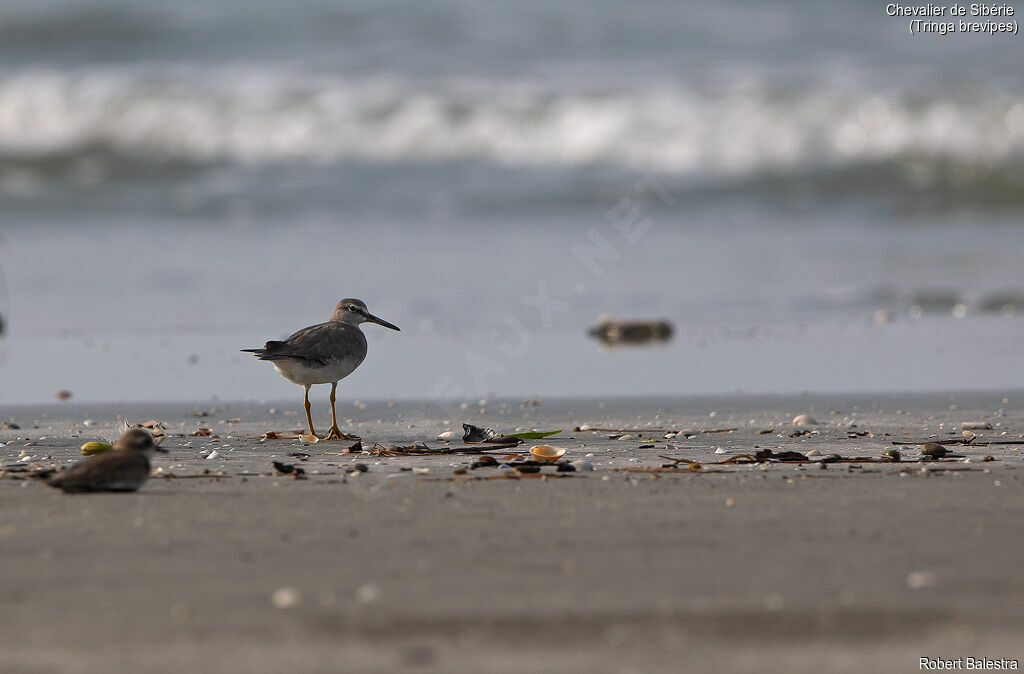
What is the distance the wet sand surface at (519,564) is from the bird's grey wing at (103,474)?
0.13 ft

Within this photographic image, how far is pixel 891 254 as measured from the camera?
38.4 feet

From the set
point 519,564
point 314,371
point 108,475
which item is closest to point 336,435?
point 314,371

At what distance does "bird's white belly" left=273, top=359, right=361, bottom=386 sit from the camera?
550 cm

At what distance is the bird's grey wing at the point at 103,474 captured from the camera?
3770 millimetres

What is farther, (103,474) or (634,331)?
(634,331)

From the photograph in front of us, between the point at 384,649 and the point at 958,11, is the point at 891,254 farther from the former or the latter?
the point at 384,649

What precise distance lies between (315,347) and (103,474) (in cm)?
179

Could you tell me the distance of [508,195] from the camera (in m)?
15.5

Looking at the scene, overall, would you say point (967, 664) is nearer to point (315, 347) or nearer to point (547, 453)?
point (547, 453)

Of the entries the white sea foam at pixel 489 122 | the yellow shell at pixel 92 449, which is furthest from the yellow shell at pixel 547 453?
the white sea foam at pixel 489 122

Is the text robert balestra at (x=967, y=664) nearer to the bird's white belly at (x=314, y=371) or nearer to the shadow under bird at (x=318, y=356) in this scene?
the shadow under bird at (x=318, y=356)

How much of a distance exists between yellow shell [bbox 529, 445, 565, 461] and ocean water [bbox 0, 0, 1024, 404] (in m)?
1.89

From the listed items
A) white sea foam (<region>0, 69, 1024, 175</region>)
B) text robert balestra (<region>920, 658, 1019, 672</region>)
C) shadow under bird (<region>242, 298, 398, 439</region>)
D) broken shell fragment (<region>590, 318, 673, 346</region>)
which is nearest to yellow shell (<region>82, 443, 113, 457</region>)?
shadow under bird (<region>242, 298, 398, 439</region>)

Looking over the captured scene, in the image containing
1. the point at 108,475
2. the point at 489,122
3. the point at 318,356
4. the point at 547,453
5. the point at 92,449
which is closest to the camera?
the point at 108,475
